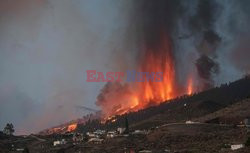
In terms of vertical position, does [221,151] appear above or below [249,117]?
below

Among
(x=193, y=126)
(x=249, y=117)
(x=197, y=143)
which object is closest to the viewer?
(x=197, y=143)

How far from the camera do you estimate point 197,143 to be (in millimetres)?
120250

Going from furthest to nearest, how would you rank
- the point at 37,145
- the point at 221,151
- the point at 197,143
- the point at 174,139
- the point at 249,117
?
1. the point at 37,145
2. the point at 249,117
3. the point at 174,139
4. the point at 197,143
5. the point at 221,151

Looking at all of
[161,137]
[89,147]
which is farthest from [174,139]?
[89,147]

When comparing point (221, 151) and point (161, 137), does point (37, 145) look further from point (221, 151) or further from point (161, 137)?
point (221, 151)

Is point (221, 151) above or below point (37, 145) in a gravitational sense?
below

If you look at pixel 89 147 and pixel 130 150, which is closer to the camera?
pixel 130 150

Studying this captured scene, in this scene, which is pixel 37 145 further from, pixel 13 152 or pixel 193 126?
pixel 193 126

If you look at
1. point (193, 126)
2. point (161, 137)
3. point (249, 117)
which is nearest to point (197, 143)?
point (161, 137)

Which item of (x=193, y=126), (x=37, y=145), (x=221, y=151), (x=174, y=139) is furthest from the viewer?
(x=37, y=145)

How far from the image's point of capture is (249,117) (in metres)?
165

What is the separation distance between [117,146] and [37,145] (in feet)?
168

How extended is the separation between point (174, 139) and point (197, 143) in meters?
14.1

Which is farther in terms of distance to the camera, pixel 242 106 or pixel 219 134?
pixel 242 106
